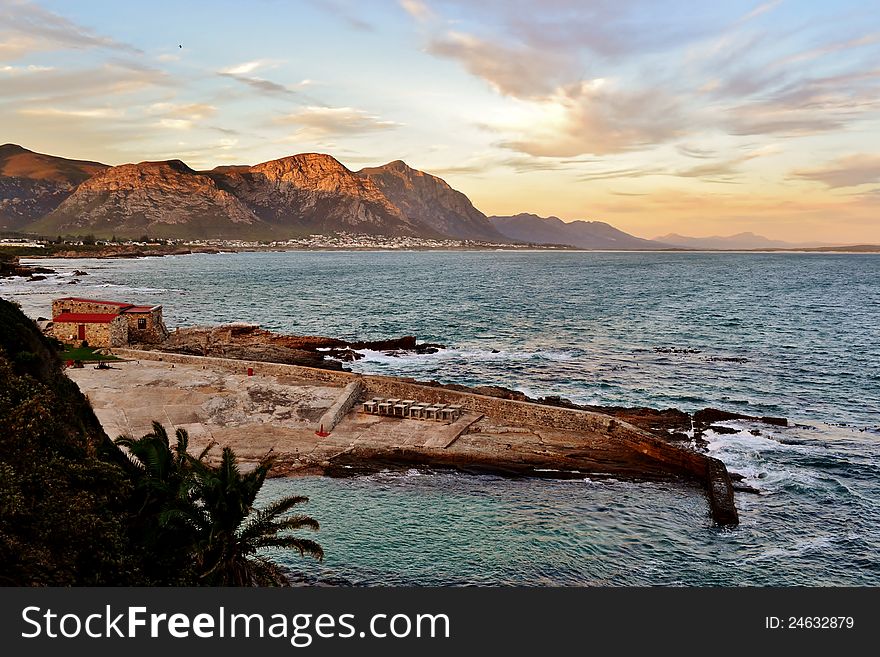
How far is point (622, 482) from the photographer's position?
25250 millimetres

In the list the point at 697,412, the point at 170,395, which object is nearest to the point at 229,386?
the point at 170,395

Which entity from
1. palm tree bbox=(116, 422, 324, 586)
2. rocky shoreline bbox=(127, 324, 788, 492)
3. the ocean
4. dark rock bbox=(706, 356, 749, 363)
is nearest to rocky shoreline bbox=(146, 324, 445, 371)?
rocky shoreline bbox=(127, 324, 788, 492)

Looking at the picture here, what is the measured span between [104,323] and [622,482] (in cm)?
3890

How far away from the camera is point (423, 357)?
5253 centimetres

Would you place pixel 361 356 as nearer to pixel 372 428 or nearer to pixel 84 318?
pixel 84 318

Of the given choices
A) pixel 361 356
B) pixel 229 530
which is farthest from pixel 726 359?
pixel 229 530

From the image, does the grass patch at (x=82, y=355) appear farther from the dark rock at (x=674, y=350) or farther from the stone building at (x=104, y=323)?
the dark rock at (x=674, y=350)

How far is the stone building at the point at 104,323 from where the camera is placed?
1747 inches

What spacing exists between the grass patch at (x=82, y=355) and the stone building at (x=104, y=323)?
1.53m

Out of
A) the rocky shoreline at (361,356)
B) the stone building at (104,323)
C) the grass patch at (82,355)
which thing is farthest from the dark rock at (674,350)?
the grass patch at (82,355)

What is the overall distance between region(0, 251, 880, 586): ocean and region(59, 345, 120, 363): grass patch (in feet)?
59.9

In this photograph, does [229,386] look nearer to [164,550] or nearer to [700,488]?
[164,550]

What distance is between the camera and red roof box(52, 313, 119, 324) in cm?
4431

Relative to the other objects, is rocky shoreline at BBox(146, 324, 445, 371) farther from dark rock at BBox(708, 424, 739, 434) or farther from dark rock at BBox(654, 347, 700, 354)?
dark rock at BBox(708, 424, 739, 434)
